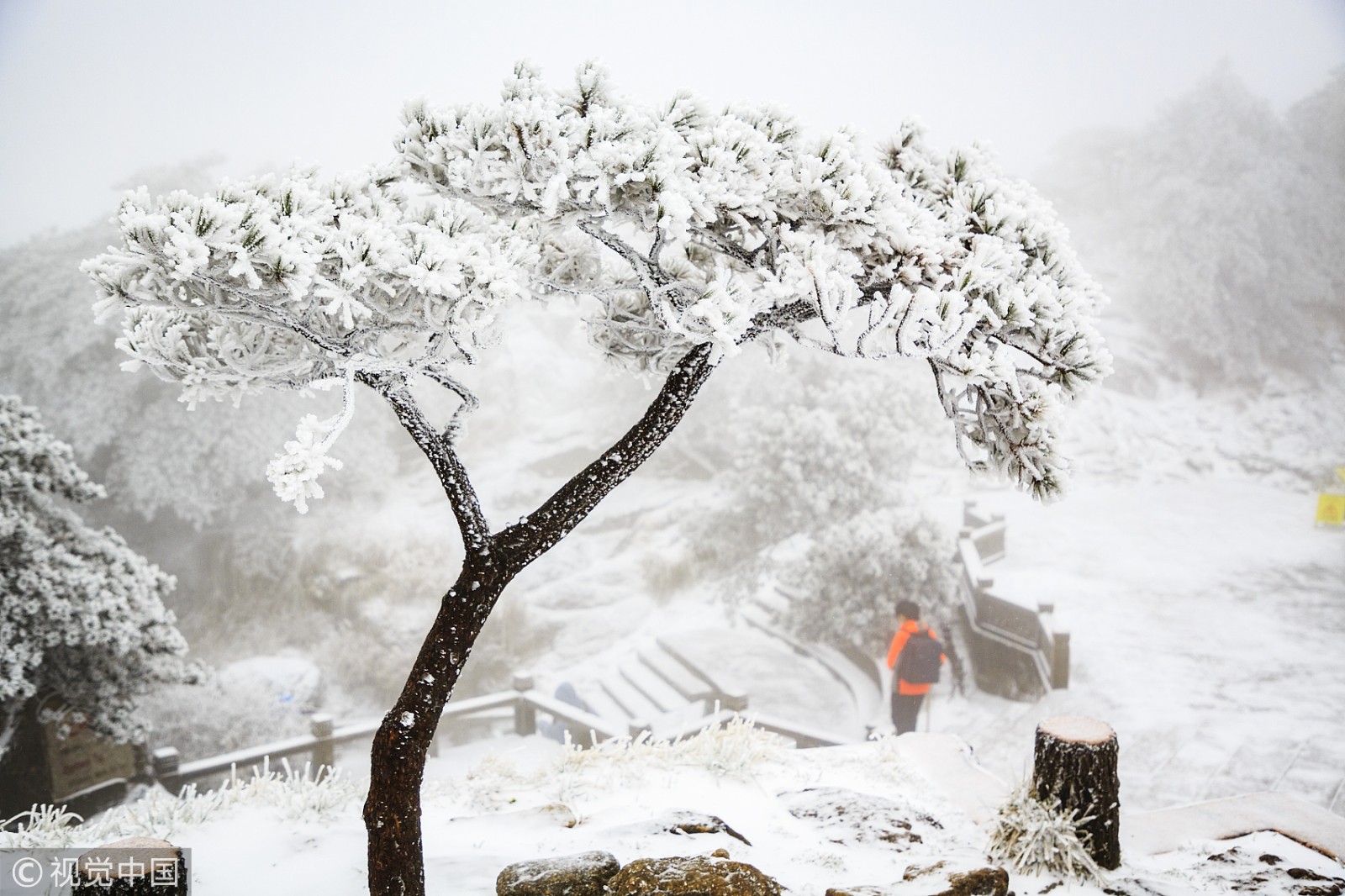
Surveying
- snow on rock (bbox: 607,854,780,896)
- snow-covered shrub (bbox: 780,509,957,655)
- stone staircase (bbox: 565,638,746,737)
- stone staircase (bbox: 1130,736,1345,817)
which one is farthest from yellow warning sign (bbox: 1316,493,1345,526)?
snow on rock (bbox: 607,854,780,896)

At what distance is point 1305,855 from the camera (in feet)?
9.34

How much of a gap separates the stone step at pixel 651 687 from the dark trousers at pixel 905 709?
2546mm

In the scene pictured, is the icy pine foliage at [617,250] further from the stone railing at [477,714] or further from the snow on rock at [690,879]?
the stone railing at [477,714]

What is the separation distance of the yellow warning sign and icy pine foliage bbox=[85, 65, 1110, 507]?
1020 centimetres

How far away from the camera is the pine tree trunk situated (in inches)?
89.7

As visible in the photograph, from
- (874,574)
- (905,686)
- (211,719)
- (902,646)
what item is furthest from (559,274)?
(211,719)

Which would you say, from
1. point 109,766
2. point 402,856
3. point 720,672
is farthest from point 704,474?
point 402,856

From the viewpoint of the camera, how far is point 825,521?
8.09 meters

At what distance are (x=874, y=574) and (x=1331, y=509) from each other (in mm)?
6511

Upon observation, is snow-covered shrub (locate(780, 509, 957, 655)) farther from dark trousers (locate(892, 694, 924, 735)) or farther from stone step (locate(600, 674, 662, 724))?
dark trousers (locate(892, 694, 924, 735))

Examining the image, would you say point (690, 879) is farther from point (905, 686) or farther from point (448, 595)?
point (905, 686)

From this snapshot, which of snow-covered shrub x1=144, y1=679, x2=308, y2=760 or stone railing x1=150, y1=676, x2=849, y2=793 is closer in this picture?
stone railing x1=150, y1=676, x2=849, y2=793

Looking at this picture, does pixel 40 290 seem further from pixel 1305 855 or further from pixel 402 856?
pixel 1305 855

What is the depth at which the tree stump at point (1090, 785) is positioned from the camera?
8.95 ft
